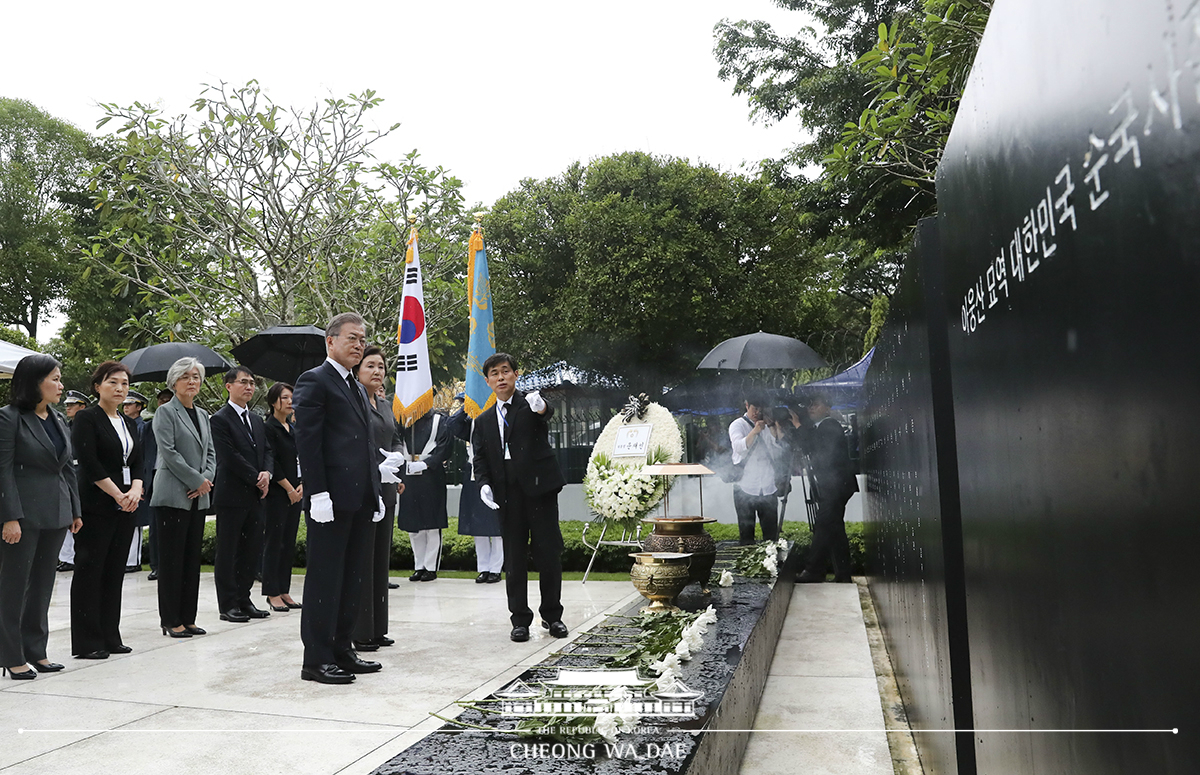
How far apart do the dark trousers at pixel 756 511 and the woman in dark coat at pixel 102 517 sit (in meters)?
5.96

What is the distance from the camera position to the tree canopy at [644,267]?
79.4 ft

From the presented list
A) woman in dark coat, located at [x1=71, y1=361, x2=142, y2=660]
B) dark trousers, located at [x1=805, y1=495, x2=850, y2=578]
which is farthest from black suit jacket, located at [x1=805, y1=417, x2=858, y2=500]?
woman in dark coat, located at [x1=71, y1=361, x2=142, y2=660]

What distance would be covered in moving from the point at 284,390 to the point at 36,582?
9.15 feet

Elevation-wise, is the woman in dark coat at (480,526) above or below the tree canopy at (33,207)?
below

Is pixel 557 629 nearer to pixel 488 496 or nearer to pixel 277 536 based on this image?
pixel 488 496

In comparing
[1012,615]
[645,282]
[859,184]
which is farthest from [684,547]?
[645,282]

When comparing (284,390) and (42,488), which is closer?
(42,488)

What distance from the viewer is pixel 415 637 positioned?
6578 millimetres

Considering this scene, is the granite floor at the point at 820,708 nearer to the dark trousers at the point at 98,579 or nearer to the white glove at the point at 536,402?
the white glove at the point at 536,402

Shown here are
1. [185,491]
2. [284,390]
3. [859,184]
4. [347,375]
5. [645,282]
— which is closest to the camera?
[347,375]

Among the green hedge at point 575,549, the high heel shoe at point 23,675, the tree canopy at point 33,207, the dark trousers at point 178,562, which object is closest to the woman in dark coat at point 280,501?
the dark trousers at point 178,562

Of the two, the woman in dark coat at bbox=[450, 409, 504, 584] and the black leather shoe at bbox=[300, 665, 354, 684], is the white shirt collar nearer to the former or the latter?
the black leather shoe at bbox=[300, 665, 354, 684]

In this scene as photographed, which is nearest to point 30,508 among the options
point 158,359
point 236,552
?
point 236,552

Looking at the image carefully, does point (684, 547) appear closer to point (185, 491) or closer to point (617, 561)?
point (185, 491)
